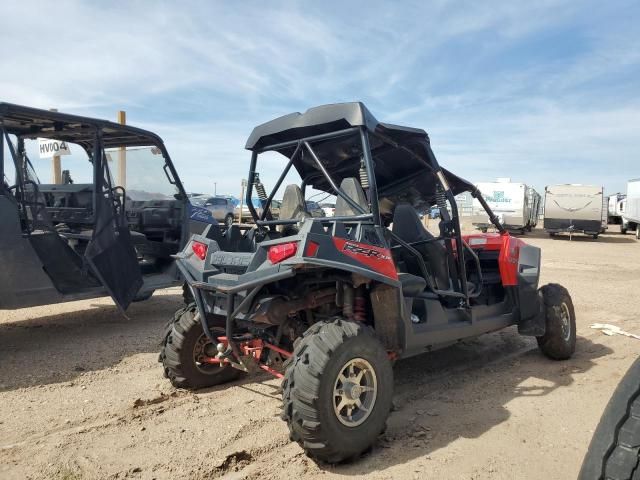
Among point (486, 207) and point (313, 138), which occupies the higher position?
point (313, 138)

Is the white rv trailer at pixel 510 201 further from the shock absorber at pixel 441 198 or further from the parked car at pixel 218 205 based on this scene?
the shock absorber at pixel 441 198

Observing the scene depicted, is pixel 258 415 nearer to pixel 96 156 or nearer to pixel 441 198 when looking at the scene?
pixel 441 198

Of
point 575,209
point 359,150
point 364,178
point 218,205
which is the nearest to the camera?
point 364,178

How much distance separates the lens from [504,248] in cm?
521

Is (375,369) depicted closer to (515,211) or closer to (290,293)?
(290,293)

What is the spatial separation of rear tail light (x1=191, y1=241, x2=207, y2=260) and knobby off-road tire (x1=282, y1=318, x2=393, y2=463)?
1087mm

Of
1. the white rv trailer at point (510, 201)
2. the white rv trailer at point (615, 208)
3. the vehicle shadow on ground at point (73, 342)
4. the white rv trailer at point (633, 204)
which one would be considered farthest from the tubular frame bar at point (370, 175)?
the white rv trailer at point (615, 208)

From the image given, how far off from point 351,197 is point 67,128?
4293mm

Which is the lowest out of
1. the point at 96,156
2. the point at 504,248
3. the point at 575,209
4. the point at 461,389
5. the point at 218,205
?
the point at 461,389

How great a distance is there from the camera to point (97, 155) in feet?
20.8

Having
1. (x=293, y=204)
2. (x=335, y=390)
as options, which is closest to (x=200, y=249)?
(x=293, y=204)

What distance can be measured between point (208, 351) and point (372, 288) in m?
1.54

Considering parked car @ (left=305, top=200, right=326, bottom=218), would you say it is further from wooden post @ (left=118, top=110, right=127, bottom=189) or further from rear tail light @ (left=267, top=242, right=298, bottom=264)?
wooden post @ (left=118, top=110, right=127, bottom=189)

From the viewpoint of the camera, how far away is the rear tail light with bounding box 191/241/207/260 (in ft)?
13.0
